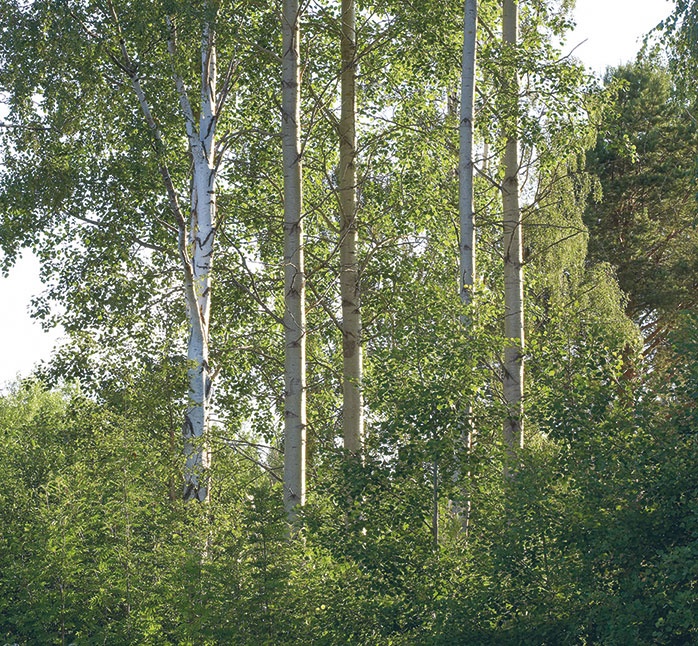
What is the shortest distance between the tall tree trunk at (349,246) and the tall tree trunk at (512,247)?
1.68 metres

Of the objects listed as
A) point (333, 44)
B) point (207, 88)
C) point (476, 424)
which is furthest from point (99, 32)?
point (476, 424)

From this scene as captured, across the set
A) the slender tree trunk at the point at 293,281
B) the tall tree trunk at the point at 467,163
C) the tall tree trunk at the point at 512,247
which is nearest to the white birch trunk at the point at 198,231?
the slender tree trunk at the point at 293,281

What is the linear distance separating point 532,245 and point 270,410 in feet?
19.8

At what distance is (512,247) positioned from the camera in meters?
12.3

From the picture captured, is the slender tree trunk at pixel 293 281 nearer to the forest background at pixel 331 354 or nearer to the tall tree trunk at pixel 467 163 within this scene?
the forest background at pixel 331 354

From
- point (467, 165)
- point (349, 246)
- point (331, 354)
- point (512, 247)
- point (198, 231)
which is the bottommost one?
point (331, 354)

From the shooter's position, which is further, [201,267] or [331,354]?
[331,354]

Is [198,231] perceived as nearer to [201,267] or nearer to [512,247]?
[201,267]

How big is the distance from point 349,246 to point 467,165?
2153 millimetres

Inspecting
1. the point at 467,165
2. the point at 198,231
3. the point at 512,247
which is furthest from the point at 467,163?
the point at 198,231

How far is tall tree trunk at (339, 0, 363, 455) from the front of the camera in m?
12.7

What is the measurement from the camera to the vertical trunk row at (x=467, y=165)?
11500mm

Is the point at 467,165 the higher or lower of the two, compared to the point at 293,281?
higher

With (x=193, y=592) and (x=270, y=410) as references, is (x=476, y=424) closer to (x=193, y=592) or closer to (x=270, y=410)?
(x=193, y=592)
